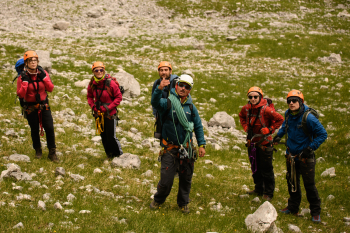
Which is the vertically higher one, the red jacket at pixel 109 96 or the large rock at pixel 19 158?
the red jacket at pixel 109 96

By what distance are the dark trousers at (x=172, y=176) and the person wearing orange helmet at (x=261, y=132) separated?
229 centimetres

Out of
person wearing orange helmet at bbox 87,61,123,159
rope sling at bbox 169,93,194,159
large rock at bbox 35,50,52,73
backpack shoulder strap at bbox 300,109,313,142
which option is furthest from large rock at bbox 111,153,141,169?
large rock at bbox 35,50,52,73

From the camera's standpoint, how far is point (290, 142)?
7828 millimetres

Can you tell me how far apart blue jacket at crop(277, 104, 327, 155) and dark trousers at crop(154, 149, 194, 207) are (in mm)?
2554

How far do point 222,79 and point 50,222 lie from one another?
58.3ft

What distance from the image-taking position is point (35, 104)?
29.1 feet

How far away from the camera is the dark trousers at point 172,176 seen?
693cm

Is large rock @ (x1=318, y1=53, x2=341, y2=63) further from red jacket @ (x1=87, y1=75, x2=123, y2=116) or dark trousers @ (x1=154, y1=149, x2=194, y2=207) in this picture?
dark trousers @ (x1=154, y1=149, x2=194, y2=207)

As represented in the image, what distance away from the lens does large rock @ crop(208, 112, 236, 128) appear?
1538cm

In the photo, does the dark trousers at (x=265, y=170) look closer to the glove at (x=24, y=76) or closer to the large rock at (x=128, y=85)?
the glove at (x=24, y=76)

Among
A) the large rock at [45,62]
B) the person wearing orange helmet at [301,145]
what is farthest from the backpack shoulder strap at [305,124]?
the large rock at [45,62]

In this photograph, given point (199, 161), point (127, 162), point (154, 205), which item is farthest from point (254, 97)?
point (127, 162)

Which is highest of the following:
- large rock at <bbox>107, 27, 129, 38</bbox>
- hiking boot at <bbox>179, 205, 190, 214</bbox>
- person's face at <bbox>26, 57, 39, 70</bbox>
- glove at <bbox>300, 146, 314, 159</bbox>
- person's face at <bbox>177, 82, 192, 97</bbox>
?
large rock at <bbox>107, 27, 129, 38</bbox>

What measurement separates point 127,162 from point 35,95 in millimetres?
3200
